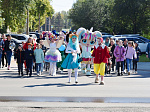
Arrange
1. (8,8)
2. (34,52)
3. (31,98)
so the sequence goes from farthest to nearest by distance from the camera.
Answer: (8,8) → (34,52) → (31,98)

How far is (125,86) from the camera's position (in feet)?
43.3

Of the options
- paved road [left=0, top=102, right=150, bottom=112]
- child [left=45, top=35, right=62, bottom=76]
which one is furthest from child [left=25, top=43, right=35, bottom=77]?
paved road [left=0, top=102, right=150, bottom=112]

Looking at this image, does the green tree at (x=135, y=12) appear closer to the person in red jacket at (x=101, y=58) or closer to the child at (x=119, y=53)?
the child at (x=119, y=53)

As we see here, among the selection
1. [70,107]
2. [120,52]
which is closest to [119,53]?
[120,52]

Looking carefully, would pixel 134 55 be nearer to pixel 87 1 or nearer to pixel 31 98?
pixel 31 98

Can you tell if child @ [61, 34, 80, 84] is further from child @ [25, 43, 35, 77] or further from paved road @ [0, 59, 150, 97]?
child @ [25, 43, 35, 77]

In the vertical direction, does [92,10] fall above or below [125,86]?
above

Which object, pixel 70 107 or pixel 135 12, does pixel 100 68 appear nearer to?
pixel 70 107

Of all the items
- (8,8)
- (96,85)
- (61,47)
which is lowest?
(96,85)

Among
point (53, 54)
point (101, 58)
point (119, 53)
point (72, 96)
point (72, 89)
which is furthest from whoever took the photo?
point (119, 53)

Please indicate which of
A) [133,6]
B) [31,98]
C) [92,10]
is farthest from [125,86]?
[92,10]

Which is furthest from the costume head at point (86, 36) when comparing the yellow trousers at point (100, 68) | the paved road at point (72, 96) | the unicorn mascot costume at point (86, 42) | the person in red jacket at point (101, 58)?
the yellow trousers at point (100, 68)

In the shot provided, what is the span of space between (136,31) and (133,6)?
11.6ft

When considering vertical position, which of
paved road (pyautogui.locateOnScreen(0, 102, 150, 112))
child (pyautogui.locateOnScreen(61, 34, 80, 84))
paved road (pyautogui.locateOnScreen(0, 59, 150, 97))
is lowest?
paved road (pyautogui.locateOnScreen(0, 59, 150, 97))
